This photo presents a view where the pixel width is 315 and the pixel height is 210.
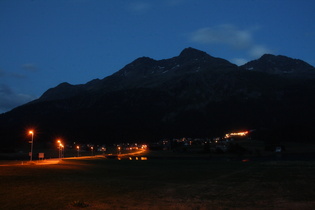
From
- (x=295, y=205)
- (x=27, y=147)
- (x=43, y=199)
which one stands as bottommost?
(x=295, y=205)

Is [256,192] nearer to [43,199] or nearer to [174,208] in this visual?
[174,208]

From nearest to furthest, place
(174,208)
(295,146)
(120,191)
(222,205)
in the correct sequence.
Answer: (174,208)
(222,205)
(120,191)
(295,146)

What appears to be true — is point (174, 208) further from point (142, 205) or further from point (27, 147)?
point (27, 147)

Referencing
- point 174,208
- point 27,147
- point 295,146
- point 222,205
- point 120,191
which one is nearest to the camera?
point 174,208

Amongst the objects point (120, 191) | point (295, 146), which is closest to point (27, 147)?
point (295, 146)

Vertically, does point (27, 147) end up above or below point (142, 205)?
above

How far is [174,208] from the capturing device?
65.4 ft

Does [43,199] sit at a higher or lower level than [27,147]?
lower

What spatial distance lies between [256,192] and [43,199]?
62.7 ft

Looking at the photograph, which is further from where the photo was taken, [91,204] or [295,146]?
[295,146]

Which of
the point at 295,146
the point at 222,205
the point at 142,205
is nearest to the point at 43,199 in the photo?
the point at 142,205

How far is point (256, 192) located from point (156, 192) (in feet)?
31.7

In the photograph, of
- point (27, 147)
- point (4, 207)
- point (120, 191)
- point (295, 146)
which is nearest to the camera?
point (4, 207)

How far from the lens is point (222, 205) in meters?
21.5
